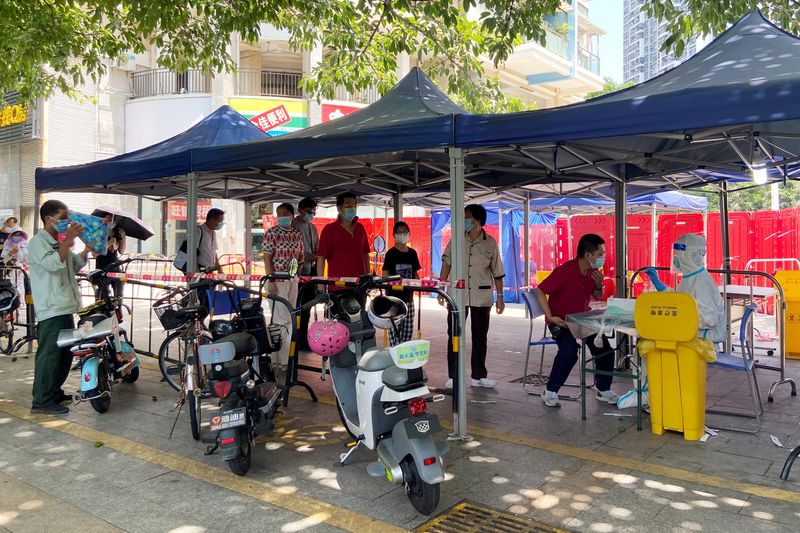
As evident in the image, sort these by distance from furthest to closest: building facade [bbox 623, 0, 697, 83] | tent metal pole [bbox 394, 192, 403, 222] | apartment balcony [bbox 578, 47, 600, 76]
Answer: building facade [bbox 623, 0, 697, 83], apartment balcony [bbox 578, 47, 600, 76], tent metal pole [bbox 394, 192, 403, 222]

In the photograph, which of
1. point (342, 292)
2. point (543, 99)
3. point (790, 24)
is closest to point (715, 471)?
point (342, 292)

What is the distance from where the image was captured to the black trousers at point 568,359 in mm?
5590

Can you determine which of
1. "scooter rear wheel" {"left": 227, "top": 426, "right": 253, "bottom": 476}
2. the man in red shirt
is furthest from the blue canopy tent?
"scooter rear wheel" {"left": 227, "top": 426, "right": 253, "bottom": 476}

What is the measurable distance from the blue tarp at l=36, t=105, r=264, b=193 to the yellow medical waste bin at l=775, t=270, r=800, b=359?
22.2 ft

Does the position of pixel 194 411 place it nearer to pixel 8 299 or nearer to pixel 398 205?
pixel 8 299

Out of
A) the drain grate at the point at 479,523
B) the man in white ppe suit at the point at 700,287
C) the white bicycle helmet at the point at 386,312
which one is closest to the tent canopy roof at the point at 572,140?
the man in white ppe suit at the point at 700,287

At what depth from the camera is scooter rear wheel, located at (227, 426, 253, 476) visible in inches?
161

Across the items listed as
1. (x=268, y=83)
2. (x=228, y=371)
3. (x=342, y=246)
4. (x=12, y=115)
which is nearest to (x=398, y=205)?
(x=342, y=246)

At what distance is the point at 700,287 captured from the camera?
202 inches

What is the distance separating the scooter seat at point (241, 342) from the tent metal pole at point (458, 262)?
144cm

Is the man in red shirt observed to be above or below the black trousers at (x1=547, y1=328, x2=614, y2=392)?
above

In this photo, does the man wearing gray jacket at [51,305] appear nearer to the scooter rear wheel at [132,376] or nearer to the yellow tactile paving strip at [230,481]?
the yellow tactile paving strip at [230,481]

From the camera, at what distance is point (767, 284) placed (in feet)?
36.9

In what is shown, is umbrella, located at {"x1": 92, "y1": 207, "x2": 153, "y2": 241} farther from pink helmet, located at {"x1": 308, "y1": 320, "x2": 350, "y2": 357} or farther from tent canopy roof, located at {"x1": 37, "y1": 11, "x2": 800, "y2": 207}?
pink helmet, located at {"x1": 308, "y1": 320, "x2": 350, "y2": 357}
